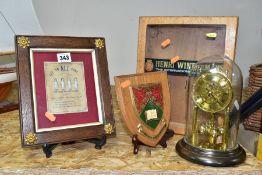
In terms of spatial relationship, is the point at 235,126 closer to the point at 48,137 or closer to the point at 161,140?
the point at 161,140

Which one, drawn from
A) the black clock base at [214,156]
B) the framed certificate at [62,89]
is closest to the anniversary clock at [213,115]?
the black clock base at [214,156]

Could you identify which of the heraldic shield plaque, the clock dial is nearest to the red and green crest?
the heraldic shield plaque

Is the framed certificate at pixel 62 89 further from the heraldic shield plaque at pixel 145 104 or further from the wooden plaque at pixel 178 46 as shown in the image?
the wooden plaque at pixel 178 46

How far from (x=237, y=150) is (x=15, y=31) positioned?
1043 millimetres

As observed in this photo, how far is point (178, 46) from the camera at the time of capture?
92cm

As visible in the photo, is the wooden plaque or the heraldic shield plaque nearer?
the heraldic shield plaque

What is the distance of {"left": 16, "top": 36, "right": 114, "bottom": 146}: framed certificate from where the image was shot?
28.9 inches

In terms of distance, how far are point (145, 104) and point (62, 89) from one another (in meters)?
0.24

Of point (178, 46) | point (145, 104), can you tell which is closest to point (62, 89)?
point (145, 104)

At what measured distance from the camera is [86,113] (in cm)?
81

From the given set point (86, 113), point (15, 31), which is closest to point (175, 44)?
point (86, 113)

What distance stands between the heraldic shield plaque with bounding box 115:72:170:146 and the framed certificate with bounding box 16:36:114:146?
0.08 meters

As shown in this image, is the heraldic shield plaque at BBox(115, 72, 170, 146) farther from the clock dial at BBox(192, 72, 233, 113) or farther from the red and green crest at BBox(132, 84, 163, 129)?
the clock dial at BBox(192, 72, 233, 113)

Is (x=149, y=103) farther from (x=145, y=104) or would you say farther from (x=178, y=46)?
(x=178, y=46)
